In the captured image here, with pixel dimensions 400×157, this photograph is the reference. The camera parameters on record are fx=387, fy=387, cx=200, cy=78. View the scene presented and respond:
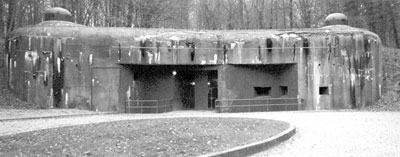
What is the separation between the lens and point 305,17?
3225 cm

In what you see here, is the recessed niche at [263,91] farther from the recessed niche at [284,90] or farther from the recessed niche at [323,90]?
the recessed niche at [323,90]

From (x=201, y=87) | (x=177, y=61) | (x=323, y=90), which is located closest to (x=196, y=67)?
(x=177, y=61)

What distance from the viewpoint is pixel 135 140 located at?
7.58m

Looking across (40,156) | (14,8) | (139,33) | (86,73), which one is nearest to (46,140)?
(40,156)

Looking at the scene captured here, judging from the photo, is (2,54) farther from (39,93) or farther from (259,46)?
(259,46)

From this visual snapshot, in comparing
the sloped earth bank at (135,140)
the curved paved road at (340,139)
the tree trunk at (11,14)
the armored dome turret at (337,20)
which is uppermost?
the tree trunk at (11,14)

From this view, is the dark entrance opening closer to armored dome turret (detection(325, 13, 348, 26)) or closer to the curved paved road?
armored dome turret (detection(325, 13, 348, 26))

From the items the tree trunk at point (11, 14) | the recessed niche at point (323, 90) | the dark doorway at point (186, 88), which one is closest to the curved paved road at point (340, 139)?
the recessed niche at point (323, 90)

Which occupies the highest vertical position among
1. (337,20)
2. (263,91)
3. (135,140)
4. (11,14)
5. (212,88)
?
(11,14)

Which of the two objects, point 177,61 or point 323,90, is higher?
point 177,61

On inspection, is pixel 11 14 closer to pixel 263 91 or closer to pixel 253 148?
pixel 263 91

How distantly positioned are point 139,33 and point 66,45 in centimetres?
315

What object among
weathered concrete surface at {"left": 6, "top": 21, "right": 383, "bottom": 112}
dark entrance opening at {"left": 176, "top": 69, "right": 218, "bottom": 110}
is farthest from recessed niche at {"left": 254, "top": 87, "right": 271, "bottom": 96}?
dark entrance opening at {"left": 176, "top": 69, "right": 218, "bottom": 110}

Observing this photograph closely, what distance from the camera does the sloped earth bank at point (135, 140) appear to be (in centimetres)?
640
